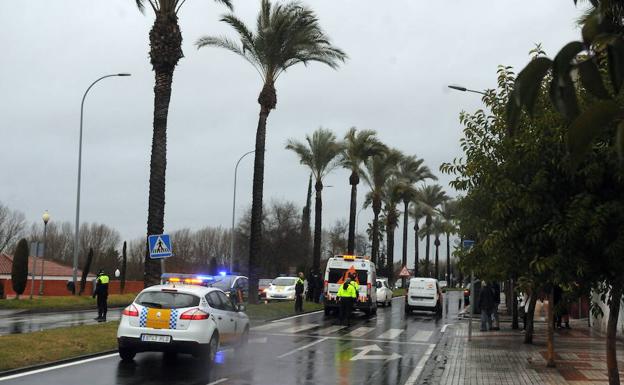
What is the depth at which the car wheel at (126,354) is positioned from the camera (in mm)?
12917

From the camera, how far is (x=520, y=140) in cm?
925

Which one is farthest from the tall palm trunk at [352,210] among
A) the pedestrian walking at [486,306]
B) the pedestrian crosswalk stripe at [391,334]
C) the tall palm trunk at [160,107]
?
the tall palm trunk at [160,107]

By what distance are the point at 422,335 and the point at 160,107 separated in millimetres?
10818

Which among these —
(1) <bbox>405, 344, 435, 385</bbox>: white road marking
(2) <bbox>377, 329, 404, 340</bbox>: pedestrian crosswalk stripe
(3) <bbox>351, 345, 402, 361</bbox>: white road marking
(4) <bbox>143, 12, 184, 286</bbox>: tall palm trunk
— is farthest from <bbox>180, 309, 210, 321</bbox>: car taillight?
(2) <bbox>377, 329, 404, 340</bbox>: pedestrian crosswalk stripe

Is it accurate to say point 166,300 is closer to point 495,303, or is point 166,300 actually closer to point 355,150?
point 495,303

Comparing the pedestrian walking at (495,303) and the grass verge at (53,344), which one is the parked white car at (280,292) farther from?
the grass verge at (53,344)

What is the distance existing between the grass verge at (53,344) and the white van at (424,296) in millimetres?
16631

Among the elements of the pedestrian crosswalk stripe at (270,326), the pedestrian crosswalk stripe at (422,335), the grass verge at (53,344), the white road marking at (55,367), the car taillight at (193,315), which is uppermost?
the car taillight at (193,315)

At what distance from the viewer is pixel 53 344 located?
1416 centimetres

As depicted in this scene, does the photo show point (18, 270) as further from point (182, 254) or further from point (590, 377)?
point (182, 254)

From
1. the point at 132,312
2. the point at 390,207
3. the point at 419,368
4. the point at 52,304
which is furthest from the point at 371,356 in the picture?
the point at 390,207

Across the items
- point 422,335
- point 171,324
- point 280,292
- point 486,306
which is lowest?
point 422,335

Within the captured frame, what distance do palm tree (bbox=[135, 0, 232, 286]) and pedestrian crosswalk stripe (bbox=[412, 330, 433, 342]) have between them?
26.4 feet

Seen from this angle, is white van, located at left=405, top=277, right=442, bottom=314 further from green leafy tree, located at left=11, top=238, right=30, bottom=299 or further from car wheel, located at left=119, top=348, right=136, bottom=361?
→ car wheel, located at left=119, top=348, right=136, bottom=361
